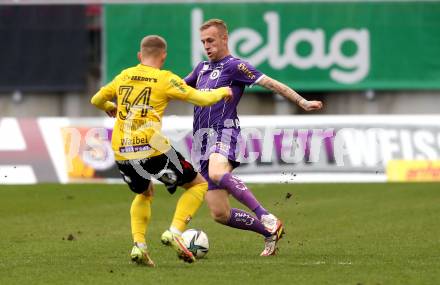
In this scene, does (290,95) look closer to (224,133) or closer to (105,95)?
(224,133)

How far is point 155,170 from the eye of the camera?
9625 millimetres

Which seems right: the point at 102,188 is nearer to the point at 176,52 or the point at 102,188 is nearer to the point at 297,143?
the point at 297,143

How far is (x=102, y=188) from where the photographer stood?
68.0 feet

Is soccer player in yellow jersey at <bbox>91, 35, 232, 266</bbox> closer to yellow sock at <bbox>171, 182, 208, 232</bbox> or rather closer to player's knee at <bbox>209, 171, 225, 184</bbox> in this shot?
yellow sock at <bbox>171, 182, 208, 232</bbox>

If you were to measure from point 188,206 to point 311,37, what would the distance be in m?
17.4

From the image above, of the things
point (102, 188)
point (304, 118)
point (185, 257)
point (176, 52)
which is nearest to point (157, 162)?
point (185, 257)

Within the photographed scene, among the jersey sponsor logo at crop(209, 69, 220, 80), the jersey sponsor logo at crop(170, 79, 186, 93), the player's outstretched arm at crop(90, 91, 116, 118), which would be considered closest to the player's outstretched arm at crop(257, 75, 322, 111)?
the jersey sponsor logo at crop(209, 69, 220, 80)

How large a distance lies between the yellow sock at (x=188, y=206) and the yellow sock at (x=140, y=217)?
0.25 m

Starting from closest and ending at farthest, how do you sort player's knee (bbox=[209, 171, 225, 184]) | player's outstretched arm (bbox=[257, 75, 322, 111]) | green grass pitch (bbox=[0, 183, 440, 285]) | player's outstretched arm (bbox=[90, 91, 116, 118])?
green grass pitch (bbox=[0, 183, 440, 285]), player's outstretched arm (bbox=[90, 91, 116, 118]), player's outstretched arm (bbox=[257, 75, 322, 111]), player's knee (bbox=[209, 171, 225, 184])

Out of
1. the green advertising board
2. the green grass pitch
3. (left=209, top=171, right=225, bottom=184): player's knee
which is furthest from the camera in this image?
the green advertising board

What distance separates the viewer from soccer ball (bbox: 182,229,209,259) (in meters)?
10.5

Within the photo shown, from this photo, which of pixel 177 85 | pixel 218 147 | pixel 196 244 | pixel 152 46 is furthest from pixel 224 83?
pixel 196 244

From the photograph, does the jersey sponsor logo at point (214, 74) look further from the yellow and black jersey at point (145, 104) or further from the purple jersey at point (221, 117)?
the yellow and black jersey at point (145, 104)

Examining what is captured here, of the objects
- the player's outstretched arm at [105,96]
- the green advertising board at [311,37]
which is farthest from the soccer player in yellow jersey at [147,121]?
the green advertising board at [311,37]
